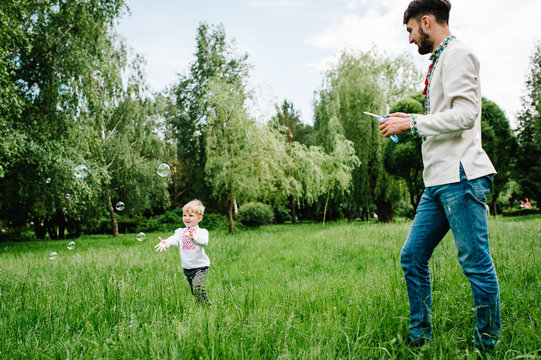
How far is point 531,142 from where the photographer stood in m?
28.6

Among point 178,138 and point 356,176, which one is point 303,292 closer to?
point 356,176

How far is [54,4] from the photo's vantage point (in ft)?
43.0

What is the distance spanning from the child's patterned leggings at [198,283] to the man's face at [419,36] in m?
2.88

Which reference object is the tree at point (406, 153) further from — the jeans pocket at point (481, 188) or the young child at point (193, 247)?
the jeans pocket at point (481, 188)

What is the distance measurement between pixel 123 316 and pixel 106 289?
0.54 metres

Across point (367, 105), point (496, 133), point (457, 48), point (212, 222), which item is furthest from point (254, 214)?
point (457, 48)

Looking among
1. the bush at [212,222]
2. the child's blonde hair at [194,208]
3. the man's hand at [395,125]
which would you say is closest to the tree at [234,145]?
the bush at [212,222]

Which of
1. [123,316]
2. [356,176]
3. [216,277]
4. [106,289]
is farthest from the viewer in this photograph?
[356,176]

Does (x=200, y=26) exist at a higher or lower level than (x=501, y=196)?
higher

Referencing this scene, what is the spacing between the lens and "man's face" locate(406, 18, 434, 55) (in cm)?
222

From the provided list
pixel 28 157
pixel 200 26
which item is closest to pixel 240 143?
pixel 28 157

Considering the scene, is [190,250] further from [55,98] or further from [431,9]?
[55,98]

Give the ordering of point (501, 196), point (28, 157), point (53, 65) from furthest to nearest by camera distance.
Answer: point (501, 196)
point (53, 65)
point (28, 157)

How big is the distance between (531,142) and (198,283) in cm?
3425
